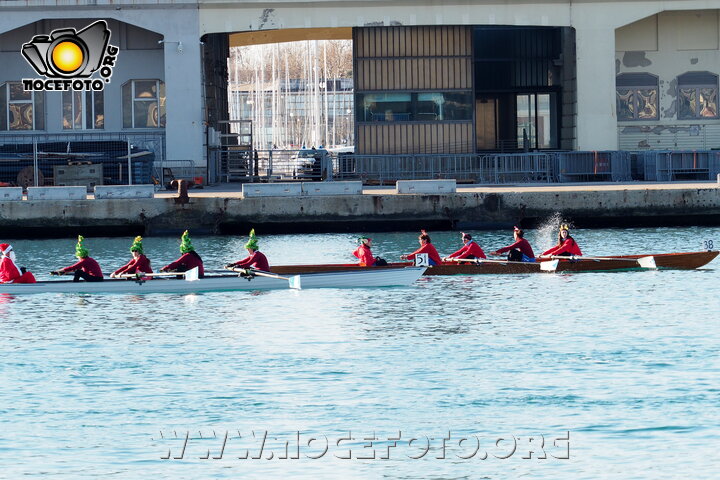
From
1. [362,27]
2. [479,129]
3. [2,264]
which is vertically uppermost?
[362,27]

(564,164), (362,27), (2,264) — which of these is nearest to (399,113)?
(362,27)

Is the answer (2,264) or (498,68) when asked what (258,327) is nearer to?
(2,264)

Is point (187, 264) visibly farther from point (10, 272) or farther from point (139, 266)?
point (10, 272)

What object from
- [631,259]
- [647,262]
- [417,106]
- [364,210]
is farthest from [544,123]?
[647,262]

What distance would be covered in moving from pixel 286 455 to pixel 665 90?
135 ft

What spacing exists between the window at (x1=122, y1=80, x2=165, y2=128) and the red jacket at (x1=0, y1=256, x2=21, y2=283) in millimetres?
24452

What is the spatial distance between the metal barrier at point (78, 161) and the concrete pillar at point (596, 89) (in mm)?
16780

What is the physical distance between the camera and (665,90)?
184 feet

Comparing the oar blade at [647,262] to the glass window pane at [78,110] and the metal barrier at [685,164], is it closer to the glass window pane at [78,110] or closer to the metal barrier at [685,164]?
the metal barrier at [685,164]

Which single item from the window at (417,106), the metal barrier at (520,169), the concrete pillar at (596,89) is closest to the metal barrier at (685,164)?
the concrete pillar at (596,89)

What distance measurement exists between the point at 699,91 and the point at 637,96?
256 cm

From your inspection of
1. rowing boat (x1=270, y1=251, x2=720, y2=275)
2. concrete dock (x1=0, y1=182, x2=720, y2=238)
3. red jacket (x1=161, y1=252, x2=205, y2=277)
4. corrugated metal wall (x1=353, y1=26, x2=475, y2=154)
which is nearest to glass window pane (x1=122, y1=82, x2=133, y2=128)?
corrugated metal wall (x1=353, y1=26, x2=475, y2=154)

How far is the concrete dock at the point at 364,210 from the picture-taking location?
45.3m

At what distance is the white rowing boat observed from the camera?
31.6 m
